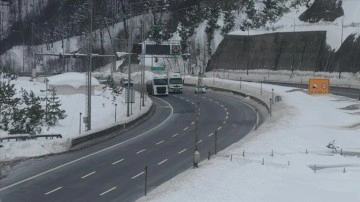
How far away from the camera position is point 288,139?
40656 millimetres

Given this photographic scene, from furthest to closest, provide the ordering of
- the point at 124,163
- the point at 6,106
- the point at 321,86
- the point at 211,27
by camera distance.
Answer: the point at 211,27 < the point at 321,86 < the point at 6,106 < the point at 124,163

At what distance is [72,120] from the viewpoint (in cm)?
6138

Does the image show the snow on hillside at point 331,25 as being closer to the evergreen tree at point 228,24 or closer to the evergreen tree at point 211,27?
the evergreen tree at point 228,24

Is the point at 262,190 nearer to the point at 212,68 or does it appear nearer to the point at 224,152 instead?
the point at 224,152

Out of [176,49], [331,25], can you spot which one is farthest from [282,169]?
[331,25]

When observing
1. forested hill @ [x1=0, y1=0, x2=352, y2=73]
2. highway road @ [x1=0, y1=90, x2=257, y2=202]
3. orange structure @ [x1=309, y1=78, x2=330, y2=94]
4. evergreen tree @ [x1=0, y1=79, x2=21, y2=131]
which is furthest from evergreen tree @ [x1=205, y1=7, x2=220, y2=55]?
evergreen tree @ [x1=0, y1=79, x2=21, y2=131]

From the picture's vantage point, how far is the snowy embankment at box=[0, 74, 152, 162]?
3812 centimetres

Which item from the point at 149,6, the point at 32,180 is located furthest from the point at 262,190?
the point at 149,6

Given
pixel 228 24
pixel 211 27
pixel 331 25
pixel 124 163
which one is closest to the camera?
pixel 124 163

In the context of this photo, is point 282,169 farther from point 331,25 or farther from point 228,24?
point 228,24

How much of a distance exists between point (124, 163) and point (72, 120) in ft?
88.1

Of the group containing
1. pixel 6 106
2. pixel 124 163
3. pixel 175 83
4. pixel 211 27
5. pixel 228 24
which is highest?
pixel 228 24

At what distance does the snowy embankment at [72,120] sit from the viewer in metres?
38.1

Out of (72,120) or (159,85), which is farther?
(159,85)
